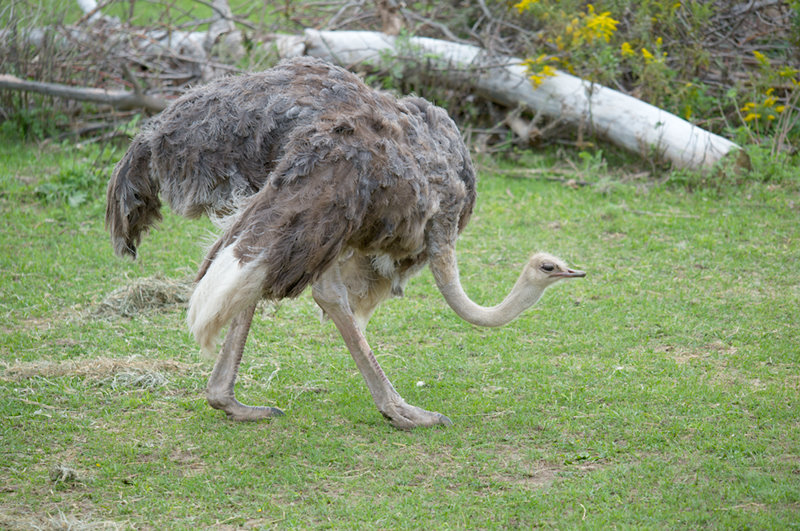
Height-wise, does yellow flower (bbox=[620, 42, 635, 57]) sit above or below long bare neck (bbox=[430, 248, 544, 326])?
Result: above

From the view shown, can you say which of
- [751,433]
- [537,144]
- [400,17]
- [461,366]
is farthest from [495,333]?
[400,17]

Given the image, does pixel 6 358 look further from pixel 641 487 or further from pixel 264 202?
pixel 641 487

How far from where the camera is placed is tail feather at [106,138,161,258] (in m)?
4.62

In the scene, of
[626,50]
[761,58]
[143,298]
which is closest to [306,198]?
[143,298]

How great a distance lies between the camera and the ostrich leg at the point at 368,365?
4.68 meters

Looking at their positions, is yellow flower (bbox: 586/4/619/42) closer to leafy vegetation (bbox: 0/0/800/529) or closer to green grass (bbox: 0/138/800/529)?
leafy vegetation (bbox: 0/0/800/529)

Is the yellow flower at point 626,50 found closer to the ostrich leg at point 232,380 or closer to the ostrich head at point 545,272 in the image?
the ostrich head at point 545,272

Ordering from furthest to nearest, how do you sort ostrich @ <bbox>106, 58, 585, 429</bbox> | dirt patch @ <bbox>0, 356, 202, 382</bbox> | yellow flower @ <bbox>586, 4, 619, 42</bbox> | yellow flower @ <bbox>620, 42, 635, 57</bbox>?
yellow flower @ <bbox>620, 42, 635, 57</bbox> → yellow flower @ <bbox>586, 4, 619, 42</bbox> → dirt patch @ <bbox>0, 356, 202, 382</bbox> → ostrich @ <bbox>106, 58, 585, 429</bbox>

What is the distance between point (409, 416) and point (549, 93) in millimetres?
5591

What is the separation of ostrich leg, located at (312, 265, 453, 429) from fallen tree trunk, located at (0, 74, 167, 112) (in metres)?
5.45

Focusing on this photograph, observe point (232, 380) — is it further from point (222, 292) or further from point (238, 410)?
point (222, 292)

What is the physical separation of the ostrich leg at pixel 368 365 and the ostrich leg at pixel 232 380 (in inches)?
17.7

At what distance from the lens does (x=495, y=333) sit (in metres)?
6.05

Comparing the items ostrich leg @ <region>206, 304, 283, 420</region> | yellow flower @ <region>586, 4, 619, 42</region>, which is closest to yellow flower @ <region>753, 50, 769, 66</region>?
yellow flower @ <region>586, 4, 619, 42</region>
